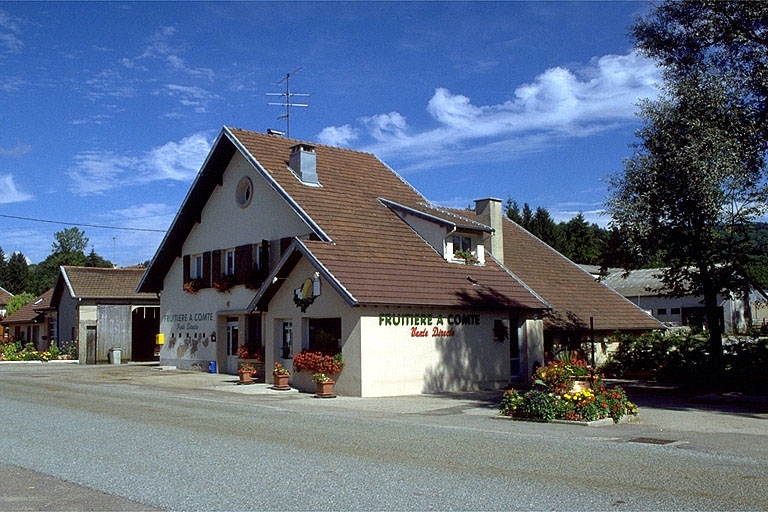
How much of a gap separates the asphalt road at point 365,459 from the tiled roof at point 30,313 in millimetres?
33908

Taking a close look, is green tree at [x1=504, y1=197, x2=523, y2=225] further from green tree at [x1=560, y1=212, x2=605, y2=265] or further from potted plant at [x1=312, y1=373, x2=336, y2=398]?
potted plant at [x1=312, y1=373, x2=336, y2=398]

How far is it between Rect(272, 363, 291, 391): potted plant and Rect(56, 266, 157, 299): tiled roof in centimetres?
1927

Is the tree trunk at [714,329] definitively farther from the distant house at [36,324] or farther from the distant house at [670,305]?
the distant house at [36,324]

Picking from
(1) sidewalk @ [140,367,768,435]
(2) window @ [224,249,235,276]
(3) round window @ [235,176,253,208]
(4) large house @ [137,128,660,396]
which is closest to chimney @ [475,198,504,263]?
(4) large house @ [137,128,660,396]

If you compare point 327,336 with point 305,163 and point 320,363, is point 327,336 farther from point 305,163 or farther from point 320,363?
point 305,163

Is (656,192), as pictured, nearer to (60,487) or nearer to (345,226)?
(345,226)

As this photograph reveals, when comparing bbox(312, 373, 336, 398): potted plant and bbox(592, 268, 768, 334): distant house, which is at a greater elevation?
bbox(592, 268, 768, 334): distant house

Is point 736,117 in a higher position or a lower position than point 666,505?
higher

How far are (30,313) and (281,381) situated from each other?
3652cm

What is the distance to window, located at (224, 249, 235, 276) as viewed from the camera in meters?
29.9

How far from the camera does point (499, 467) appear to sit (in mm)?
9602

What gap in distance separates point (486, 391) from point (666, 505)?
16136mm

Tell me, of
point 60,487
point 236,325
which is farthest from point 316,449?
point 236,325

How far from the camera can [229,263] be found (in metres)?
30.3
